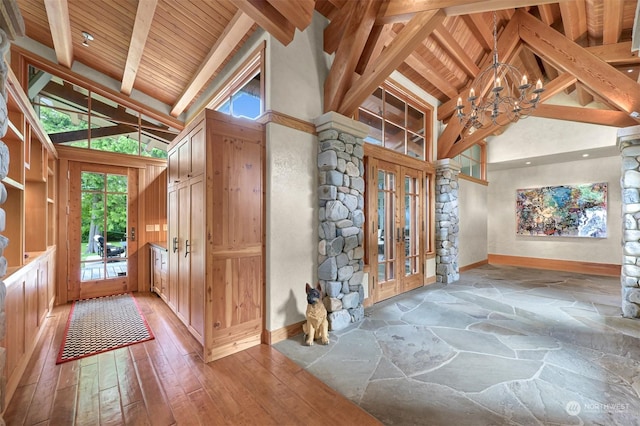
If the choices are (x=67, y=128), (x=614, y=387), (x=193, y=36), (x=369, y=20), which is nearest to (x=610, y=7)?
(x=369, y=20)

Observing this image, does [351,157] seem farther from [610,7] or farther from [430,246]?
[610,7]

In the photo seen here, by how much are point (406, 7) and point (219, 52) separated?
2.43 m

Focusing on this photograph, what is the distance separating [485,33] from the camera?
446 cm

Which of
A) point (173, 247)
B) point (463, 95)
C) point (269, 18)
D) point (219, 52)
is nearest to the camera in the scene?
point (269, 18)

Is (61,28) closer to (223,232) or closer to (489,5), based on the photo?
(223,232)


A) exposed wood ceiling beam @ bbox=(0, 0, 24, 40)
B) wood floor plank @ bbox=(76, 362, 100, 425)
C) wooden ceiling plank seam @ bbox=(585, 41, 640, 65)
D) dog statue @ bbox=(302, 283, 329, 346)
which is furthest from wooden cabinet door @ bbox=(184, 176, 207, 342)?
wooden ceiling plank seam @ bbox=(585, 41, 640, 65)

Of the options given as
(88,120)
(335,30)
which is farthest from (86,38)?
(335,30)

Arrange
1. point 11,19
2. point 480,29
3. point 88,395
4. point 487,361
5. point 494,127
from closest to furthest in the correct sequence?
point 11,19 → point 88,395 → point 487,361 → point 480,29 → point 494,127

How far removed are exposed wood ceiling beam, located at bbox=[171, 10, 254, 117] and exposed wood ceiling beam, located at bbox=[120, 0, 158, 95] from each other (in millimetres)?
719

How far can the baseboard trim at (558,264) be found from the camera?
614 centimetres

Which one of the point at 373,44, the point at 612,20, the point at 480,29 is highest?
the point at 480,29

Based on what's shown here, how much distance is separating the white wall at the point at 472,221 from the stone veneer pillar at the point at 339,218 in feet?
13.9

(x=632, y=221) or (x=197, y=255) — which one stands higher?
(x=632, y=221)

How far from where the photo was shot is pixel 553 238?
684 cm
